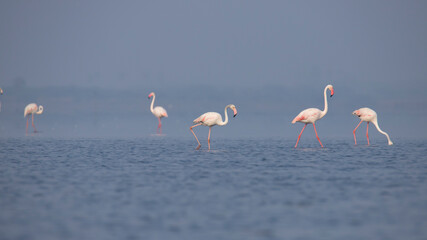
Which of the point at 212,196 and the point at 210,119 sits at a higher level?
the point at 210,119

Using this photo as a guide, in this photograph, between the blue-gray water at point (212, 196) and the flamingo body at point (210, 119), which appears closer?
the blue-gray water at point (212, 196)

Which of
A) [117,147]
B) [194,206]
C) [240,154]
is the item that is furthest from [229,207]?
[117,147]

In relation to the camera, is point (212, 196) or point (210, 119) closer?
point (212, 196)

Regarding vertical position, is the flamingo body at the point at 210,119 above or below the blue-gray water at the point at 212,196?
above

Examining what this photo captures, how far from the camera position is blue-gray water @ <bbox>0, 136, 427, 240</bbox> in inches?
343

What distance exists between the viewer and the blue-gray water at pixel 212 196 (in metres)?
8.70

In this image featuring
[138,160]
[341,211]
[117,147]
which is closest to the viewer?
[341,211]

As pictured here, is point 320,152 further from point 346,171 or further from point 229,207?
point 229,207

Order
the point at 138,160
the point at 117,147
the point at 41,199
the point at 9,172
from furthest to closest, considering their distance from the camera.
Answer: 1. the point at 117,147
2. the point at 138,160
3. the point at 9,172
4. the point at 41,199

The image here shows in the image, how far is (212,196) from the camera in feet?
37.5

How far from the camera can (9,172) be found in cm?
1511

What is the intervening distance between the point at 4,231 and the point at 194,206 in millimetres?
3301

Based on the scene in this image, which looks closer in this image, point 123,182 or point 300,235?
point 300,235

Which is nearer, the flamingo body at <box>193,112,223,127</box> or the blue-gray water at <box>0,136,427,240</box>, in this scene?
the blue-gray water at <box>0,136,427,240</box>
